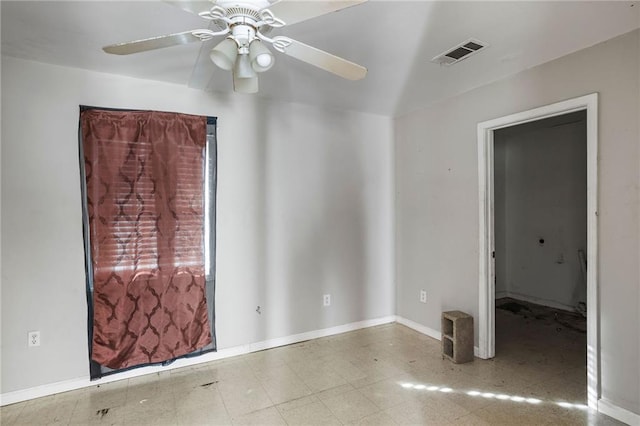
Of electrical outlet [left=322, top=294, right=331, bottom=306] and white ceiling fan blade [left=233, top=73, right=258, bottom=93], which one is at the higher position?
white ceiling fan blade [left=233, top=73, right=258, bottom=93]

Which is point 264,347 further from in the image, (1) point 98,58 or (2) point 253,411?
(1) point 98,58

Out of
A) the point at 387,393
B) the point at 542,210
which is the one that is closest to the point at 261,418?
the point at 387,393

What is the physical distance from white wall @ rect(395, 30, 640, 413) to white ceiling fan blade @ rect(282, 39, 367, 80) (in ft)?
5.56

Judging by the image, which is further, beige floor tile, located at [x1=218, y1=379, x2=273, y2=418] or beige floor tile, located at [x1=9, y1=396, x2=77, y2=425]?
beige floor tile, located at [x1=218, y1=379, x2=273, y2=418]

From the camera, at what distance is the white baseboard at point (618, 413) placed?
6.52 ft

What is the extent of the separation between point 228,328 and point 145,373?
711 mm

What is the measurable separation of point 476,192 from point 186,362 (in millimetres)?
2933

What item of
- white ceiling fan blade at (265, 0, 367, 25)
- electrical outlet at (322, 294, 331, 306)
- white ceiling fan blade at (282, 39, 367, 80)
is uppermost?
white ceiling fan blade at (265, 0, 367, 25)

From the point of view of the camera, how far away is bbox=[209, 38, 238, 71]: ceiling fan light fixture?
4.63ft

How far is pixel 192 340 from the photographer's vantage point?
9.29 ft

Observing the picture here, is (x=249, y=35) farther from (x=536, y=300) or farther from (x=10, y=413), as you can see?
(x=536, y=300)

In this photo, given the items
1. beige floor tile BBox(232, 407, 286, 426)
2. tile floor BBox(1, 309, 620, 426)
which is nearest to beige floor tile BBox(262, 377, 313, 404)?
tile floor BBox(1, 309, 620, 426)

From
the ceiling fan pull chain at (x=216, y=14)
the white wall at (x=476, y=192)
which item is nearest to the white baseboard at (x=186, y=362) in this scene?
the white wall at (x=476, y=192)

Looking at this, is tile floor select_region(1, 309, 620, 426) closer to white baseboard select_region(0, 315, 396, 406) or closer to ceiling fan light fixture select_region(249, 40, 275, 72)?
white baseboard select_region(0, 315, 396, 406)
